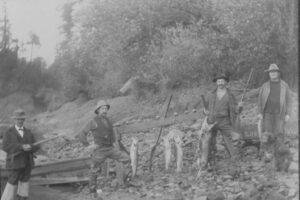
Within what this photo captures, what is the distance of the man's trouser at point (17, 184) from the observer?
6.41 m

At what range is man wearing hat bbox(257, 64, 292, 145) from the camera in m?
6.19

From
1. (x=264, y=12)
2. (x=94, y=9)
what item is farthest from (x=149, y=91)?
(x=264, y=12)

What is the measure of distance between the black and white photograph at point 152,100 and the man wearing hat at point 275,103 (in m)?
0.01

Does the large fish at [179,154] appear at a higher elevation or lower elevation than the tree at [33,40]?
lower

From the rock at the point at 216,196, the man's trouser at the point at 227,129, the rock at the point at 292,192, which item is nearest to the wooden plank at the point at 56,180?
the man's trouser at the point at 227,129

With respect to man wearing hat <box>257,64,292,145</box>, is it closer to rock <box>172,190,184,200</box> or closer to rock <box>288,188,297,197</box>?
rock <box>288,188,297,197</box>

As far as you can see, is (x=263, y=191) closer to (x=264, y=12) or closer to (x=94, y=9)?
(x=264, y=12)

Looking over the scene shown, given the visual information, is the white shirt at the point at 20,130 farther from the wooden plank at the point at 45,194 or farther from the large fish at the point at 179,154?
the large fish at the point at 179,154

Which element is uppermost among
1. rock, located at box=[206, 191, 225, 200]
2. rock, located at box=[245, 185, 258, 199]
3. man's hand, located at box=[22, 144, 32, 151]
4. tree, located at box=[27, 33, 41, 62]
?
tree, located at box=[27, 33, 41, 62]

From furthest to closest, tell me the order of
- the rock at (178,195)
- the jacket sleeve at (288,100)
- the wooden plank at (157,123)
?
the wooden plank at (157,123) < the jacket sleeve at (288,100) < the rock at (178,195)

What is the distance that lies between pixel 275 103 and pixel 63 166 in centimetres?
408

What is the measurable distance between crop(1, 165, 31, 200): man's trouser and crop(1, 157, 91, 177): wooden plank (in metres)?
1.65

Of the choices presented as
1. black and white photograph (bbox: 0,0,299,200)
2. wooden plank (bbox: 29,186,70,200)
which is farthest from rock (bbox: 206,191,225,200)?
wooden plank (bbox: 29,186,70,200)

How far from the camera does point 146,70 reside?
39.5 ft
